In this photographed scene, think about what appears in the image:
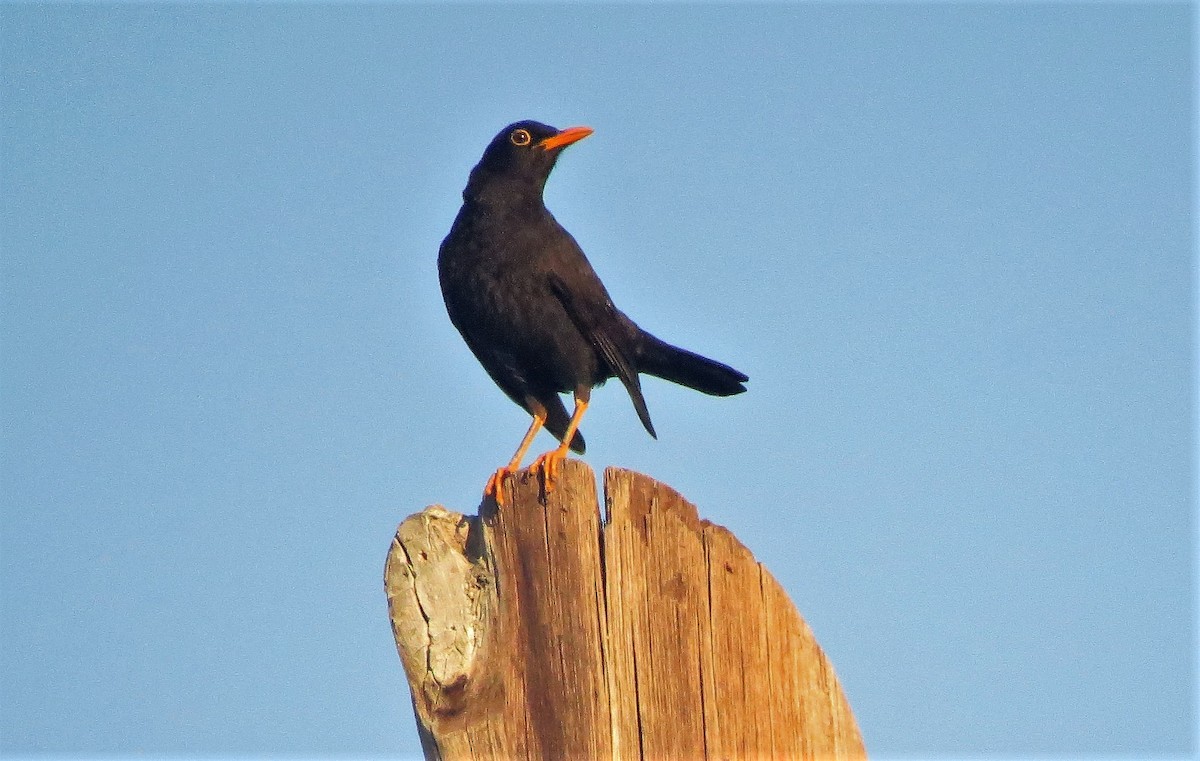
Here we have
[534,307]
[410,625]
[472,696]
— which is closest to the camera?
[472,696]

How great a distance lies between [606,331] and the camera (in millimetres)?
6309

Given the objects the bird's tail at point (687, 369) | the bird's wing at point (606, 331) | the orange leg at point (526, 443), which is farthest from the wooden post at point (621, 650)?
the bird's tail at point (687, 369)

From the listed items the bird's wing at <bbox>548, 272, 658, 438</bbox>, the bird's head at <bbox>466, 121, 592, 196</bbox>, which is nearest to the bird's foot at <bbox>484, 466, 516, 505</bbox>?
the bird's wing at <bbox>548, 272, 658, 438</bbox>

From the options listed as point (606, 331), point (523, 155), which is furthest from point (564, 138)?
point (606, 331)

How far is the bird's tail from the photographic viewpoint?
6512 millimetres

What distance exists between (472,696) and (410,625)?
32 centimetres

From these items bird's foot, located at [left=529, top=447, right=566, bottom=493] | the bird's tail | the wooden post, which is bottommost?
the wooden post

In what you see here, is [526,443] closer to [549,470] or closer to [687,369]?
[687,369]

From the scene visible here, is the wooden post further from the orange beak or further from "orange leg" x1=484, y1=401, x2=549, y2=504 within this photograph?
the orange beak

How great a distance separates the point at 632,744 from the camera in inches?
119

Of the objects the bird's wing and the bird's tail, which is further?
the bird's tail

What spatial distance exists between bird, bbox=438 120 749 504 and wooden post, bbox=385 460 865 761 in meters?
2.39

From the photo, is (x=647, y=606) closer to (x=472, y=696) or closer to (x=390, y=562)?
(x=472, y=696)

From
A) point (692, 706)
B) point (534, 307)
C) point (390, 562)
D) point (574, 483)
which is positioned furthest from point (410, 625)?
point (534, 307)
